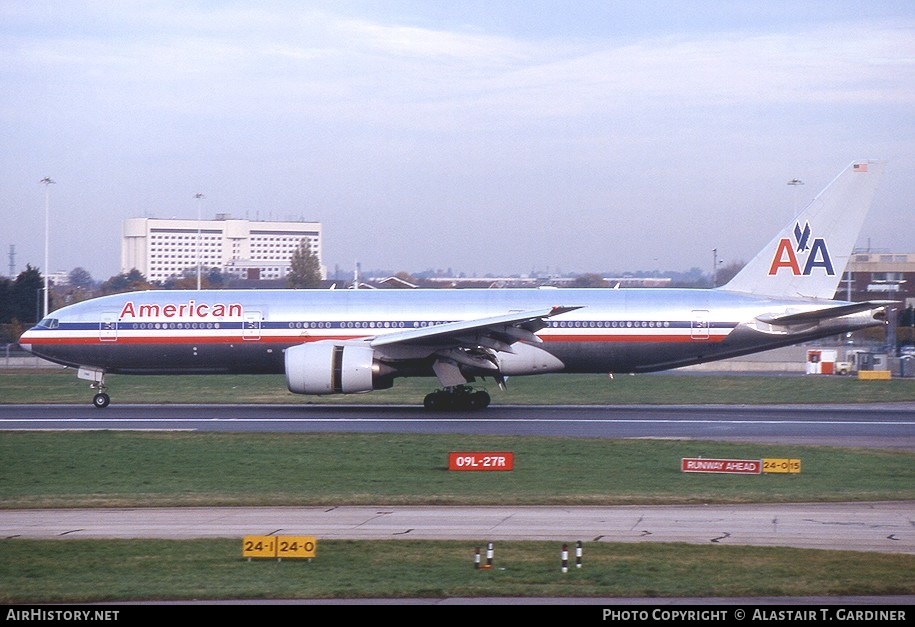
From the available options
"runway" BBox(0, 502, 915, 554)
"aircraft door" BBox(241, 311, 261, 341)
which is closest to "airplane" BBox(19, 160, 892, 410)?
"aircraft door" BBox(241, 311, 261, 341)

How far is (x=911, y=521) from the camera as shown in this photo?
16.6 meters

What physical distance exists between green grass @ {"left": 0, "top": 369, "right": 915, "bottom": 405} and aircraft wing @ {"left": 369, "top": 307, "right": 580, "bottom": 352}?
5545mm

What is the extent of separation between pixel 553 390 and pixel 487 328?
1138cm

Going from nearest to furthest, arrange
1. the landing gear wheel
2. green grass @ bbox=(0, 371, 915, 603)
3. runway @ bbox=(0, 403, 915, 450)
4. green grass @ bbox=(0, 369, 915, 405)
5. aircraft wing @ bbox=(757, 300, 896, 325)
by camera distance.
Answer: green grass @ bbox=(0, 371, 915, 603), runway @ bbox=(0, 403, 915, 450), aircraft wing @ bbox=(757, 300, 896, 325), the landing gear wheel, green grass @ bbox=(0, 369, 915, 405)

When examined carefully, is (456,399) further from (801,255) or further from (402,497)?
(402,497)

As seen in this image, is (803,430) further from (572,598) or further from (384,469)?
(572,598)

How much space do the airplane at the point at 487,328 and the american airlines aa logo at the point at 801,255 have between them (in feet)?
0.16

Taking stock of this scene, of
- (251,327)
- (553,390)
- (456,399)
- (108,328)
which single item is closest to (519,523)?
(456,399)

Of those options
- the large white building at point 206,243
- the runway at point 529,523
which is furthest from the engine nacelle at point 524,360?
the large white building at point 206,243

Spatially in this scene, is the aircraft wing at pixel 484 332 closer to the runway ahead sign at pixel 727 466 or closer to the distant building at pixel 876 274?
the runway ahead sign at pixel 727 466

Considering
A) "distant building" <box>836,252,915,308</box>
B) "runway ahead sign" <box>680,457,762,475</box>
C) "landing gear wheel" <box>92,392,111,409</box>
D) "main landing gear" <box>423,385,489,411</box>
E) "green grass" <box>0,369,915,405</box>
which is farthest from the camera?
"distant building" <box>836,252,915,308</box>

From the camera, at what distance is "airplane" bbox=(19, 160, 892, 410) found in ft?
110

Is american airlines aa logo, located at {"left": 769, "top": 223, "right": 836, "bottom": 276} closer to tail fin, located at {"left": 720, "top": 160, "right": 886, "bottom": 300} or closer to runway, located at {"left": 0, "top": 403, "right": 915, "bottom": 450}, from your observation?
tail fin, located at {"left": 720, "top": 160, "right": 886, "bottom": 300}
